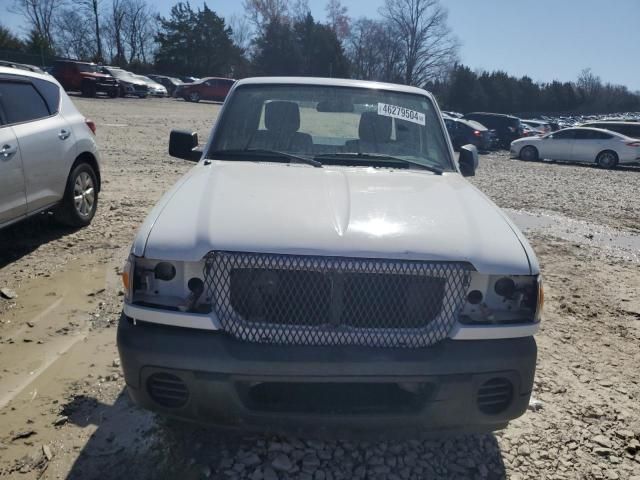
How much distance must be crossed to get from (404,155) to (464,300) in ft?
5.30

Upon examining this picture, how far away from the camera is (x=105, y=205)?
752cm

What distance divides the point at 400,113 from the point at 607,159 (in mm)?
18527

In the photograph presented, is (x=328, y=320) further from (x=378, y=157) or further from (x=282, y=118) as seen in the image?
(x=282, y=118)

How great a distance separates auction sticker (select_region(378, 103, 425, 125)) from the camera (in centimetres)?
379

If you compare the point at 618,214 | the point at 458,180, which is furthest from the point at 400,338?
the point at 618,214

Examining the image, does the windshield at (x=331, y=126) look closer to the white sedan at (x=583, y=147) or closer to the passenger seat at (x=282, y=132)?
the passenger seat at (x=282, y=132)

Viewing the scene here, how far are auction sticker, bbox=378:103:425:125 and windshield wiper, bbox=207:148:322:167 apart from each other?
2.35 feet

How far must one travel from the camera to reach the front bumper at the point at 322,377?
2.14 metres

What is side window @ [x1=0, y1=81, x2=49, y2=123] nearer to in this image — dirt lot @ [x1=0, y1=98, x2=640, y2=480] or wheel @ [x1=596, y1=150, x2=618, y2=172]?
dirt lot @ [x1=0, y1=98, x2=640, y2=480]

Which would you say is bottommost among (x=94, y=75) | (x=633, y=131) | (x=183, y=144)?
(x=633, y=131)

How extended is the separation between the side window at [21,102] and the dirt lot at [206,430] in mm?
1360

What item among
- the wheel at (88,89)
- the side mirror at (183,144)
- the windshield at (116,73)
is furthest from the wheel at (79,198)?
the windshield at (116,73)

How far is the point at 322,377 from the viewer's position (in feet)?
7.06

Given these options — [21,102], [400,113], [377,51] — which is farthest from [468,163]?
[377,51]
